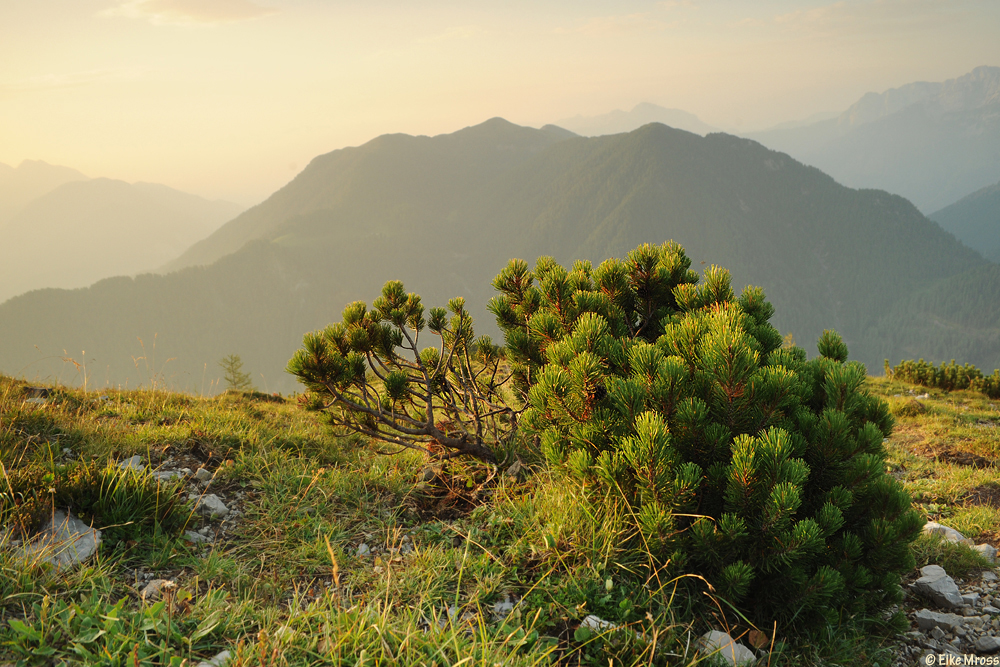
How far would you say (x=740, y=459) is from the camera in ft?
9.30

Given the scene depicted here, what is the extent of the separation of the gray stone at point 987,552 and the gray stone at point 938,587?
72 cm

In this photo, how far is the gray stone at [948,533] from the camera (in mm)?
4550

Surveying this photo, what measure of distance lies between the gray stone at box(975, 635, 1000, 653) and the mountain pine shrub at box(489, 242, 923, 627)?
2.22 feet

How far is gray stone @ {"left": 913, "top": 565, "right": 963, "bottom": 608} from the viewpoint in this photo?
3.77m

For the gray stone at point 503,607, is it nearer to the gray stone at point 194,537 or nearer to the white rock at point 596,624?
the white rock at point 596,624

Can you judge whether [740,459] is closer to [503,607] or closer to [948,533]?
[503,607]

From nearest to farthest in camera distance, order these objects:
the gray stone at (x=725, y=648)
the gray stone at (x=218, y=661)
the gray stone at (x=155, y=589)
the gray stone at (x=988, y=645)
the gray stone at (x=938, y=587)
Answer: the gray stone at (x=218, y=661)
the gray stone at (x=725, y=648)
the gray stone at (x=155, y=589)
the gray stone at (x=988, y=645)
the gray stone at (x=938, y=587)

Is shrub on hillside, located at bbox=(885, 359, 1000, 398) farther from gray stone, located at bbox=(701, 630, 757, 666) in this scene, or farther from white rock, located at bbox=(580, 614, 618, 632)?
white rock, located at bbox=(580, 614, 618, 632)

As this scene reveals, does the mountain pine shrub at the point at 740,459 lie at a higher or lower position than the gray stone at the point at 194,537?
higher

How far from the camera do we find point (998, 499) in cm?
584

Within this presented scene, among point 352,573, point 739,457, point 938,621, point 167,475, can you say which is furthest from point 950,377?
point 167,475

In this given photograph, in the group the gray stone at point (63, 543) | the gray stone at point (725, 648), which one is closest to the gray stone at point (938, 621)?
the gray stone at point (725, 648)

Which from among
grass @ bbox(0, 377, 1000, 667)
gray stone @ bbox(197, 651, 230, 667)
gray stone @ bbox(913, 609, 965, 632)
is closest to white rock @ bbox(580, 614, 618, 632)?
grass @ bbox(0, 377, 1000, 667)

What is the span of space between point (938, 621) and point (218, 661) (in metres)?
4.68
